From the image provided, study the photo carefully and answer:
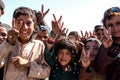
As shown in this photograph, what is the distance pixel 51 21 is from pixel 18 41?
3.19ft

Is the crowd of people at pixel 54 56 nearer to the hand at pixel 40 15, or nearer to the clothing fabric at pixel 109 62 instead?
the clothing fabric at pixel 109 62

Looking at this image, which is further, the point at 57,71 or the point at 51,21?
the point at 51,21

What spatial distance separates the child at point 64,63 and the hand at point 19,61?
0.37m

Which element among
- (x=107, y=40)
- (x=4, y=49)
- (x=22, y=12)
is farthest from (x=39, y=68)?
(x=107, y=40)

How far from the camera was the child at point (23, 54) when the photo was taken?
10.1 feet

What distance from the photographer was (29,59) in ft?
10.7

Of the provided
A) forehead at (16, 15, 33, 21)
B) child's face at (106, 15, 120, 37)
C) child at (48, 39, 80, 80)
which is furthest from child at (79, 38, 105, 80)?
forehead at (16, 15, 33, 21)

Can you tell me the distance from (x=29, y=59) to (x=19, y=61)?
0.22 m

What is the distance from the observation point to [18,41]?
10.7ft

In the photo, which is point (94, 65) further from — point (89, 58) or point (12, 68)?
point (12, 68)

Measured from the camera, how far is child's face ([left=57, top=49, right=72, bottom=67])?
3.53 metres

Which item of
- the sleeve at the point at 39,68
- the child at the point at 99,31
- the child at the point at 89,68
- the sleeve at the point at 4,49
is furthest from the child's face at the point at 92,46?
the child at the point at 99,31

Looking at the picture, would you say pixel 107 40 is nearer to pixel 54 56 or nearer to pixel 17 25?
pixel 54 56

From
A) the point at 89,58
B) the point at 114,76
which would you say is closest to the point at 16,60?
the point at 89,58
